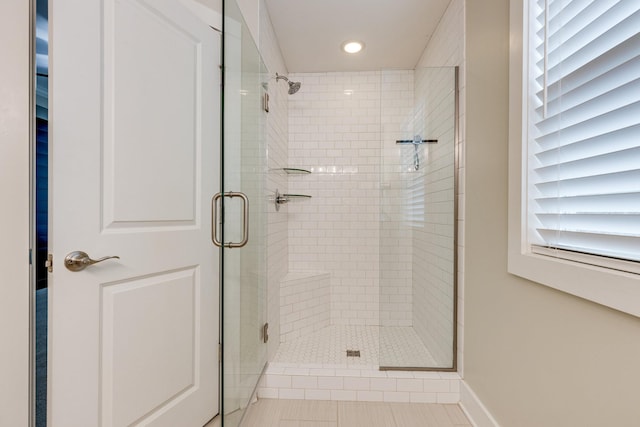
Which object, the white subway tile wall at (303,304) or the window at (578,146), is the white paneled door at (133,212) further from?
the window at (578,146)

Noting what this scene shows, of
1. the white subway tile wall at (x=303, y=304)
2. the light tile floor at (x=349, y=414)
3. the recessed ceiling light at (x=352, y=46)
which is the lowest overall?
the light tile floor at (x=349, y=414)

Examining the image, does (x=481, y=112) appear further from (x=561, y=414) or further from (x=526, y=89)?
(x=561, y=414)

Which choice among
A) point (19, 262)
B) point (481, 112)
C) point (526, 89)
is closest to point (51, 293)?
point (19, 262)

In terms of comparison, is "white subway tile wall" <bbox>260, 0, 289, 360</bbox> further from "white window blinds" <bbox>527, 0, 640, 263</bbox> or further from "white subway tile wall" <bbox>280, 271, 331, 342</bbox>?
"white window blinds" <bbox>527, 0, 640, 263</bbox>

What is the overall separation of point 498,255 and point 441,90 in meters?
1.18

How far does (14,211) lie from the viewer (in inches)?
35.9

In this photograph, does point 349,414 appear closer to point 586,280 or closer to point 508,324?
point 508,324

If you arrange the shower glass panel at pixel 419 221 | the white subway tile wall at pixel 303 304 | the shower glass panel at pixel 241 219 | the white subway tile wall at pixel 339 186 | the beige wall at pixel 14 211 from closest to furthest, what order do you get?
the beige wall at pixel 14 211 < the shower glass panel at pixel 241 219 < the shower glass panel at pixel 419 221 < the white subway tile wall at pixel 303 304 < the white subway tile wall at pixel 339 186

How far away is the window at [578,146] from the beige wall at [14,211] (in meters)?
1.69

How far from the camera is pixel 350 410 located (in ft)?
5.52

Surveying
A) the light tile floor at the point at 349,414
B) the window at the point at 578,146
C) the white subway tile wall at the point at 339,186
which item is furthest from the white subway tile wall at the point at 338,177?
the window at the point at 578,146

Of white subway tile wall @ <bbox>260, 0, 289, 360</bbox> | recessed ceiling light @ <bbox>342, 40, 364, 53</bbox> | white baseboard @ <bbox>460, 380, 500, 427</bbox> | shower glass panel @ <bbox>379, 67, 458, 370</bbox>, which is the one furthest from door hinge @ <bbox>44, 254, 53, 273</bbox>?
recessed ceiling light @ <bbox>342, 40, 364, 53</bbox>

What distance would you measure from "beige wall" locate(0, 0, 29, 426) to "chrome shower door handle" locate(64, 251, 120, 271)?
10cm

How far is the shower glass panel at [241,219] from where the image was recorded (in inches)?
49.5
